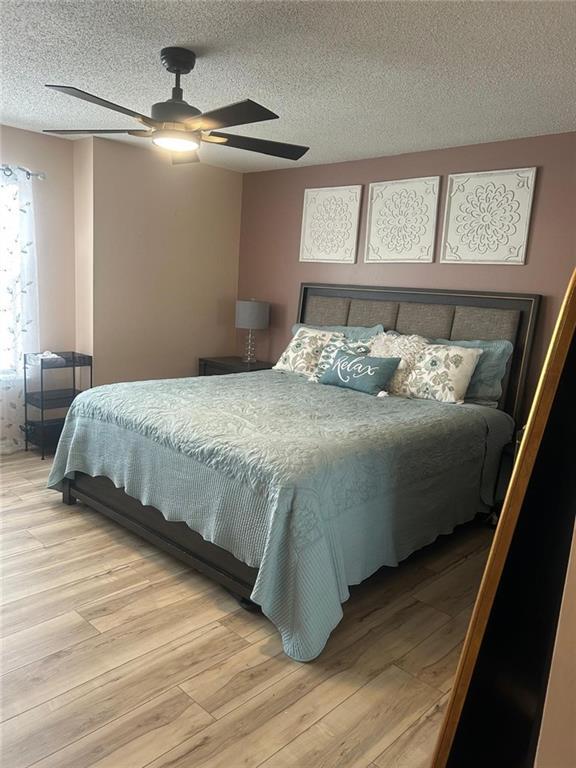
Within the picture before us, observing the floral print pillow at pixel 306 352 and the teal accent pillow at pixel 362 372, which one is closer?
the teal accent pillow at pixel 362 372

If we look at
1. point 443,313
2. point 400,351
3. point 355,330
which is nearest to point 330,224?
point 355,330

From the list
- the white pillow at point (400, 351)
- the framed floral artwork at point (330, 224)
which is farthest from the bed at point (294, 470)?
the framed floral artwork at point (330, 224)

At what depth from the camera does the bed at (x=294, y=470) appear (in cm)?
223

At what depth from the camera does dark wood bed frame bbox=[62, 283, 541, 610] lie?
2582mm

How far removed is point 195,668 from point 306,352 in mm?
2626

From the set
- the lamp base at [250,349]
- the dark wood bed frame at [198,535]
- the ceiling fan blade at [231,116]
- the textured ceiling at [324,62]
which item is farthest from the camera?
the lamp base at [250,349]

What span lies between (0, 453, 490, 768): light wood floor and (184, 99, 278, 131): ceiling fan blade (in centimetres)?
212

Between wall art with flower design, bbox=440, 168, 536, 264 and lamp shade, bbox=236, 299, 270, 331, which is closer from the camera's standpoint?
wall art with flower design, bbox=440, 168, 536, 264

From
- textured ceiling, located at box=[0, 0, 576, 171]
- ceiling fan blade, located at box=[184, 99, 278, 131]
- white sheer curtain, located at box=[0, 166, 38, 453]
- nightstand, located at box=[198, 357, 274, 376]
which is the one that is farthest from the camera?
nightstand, located at box=[198, 357, 274, 376]

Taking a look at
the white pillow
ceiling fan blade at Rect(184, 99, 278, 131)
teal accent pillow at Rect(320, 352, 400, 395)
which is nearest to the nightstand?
teal accent pillow at Rect(320, 352, 400, 395)

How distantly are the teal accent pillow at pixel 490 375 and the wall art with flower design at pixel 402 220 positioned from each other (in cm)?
91

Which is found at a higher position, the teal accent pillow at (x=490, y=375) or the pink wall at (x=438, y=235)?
the pink wall at (x=438, y=235)

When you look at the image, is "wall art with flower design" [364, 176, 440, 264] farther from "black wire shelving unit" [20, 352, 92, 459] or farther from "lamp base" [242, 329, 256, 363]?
"black wire shelving unit" [20, 352, 92, 459]

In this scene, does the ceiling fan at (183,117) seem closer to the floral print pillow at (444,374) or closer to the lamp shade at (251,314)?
the floral print pillow at (444,374)
